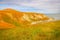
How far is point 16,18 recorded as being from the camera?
2.09 meters

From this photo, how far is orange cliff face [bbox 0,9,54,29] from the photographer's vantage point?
81.4 inches

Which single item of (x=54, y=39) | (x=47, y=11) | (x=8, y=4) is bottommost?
(x=54, y=39)

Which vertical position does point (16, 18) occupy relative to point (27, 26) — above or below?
above

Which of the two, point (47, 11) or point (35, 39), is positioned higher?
point (47, 11)

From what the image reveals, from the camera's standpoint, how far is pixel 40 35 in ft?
6.76

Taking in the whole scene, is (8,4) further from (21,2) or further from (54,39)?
(54,39)

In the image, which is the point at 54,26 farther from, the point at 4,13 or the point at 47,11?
the point at 4,13

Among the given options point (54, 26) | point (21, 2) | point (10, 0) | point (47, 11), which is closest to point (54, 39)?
point (54, 26)

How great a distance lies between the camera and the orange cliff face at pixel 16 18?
207 centimetres

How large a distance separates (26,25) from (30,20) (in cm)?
10

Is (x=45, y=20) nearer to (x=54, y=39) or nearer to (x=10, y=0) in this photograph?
(x=54, y=39)

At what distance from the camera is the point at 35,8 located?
6.94ft

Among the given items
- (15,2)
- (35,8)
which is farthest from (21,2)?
(35,8)

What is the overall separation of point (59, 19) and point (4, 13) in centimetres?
82
